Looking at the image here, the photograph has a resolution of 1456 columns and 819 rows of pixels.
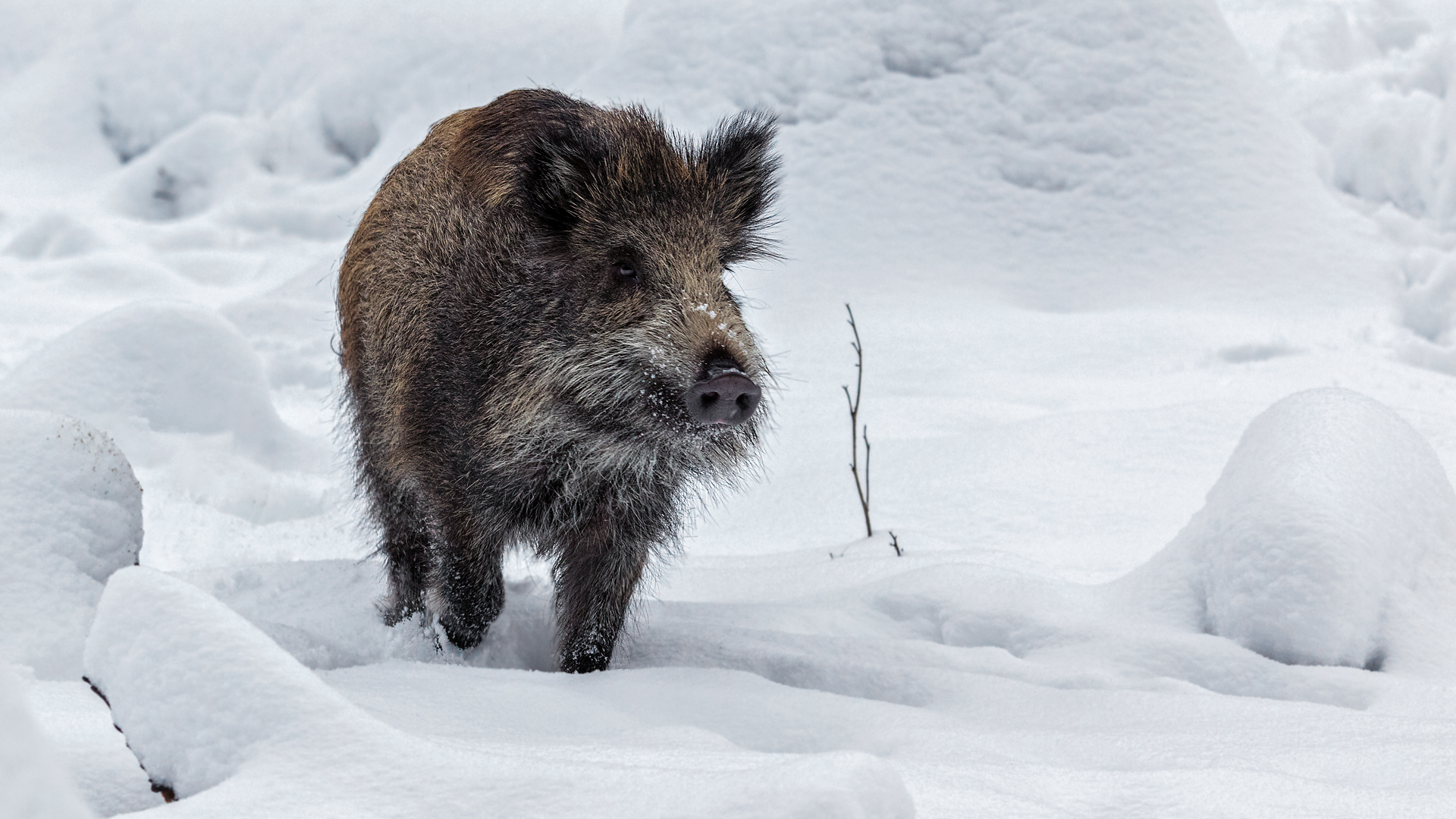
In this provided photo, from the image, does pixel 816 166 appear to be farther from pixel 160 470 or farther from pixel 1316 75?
pixel 1316 75

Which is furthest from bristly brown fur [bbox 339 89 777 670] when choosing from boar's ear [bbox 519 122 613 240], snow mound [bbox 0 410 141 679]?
snow mound [bbox 0 410 141 679]

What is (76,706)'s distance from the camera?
183 centimetres

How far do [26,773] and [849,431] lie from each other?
5.18m

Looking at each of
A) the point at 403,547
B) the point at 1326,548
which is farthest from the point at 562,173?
the point at 1326,548

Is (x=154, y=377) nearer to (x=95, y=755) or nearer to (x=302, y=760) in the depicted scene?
(x=95, y=755)

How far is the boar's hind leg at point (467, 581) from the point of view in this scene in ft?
9.71

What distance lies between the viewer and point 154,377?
15.2 ft

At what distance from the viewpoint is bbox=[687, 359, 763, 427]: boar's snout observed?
2465 millimetres

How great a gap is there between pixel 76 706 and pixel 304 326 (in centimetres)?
622

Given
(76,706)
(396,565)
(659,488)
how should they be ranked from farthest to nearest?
(396,565), (659,488), (76,706)

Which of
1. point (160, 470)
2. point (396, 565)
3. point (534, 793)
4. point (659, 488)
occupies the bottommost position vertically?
point (160, 470)

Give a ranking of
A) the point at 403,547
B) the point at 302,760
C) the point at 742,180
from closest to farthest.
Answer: the point at 302,760
the point at 742,180
the point at 403,547

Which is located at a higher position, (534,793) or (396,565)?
(534,793)

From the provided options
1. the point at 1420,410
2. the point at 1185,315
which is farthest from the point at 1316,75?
the point at 1420,410
